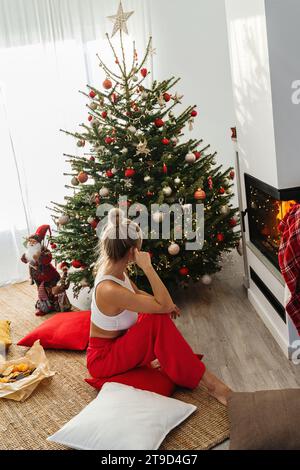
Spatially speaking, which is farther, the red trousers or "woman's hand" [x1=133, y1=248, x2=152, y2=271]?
"woman's hand" [x1=133, y1=248, x2=152, y2=271]

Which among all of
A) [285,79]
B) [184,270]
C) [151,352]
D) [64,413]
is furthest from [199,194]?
[64,413]

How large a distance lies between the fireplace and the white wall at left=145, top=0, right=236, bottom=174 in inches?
64.5

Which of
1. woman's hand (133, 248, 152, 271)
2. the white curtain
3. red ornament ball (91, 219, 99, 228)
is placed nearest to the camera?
woman's hand (133, 248, 152, 271)

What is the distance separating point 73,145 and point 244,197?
6.12 ft

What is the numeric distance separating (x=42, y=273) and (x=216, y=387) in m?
1.82

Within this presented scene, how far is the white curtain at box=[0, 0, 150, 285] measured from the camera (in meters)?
4.52

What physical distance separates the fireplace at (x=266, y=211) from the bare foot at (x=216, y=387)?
0.77m

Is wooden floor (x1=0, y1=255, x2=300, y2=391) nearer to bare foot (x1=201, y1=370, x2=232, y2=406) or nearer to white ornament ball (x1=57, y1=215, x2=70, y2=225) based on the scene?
bare foot (x1=201, y1=370, x2=232, y2=406)

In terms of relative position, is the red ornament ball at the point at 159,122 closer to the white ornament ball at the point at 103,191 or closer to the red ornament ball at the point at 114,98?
the red ornament ball at the point at 114,98

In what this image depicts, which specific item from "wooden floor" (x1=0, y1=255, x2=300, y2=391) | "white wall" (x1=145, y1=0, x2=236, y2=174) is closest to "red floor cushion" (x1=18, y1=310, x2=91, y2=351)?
"wooden floor" (x1=0, y1=255, x2=300, y2=391)

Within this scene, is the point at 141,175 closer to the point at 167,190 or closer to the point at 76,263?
the point at 167,190

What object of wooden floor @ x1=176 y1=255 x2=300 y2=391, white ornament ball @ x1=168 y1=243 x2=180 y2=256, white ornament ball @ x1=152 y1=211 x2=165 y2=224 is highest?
white ornament ball @ x1=152 y1=211 x2=165 y2=224
